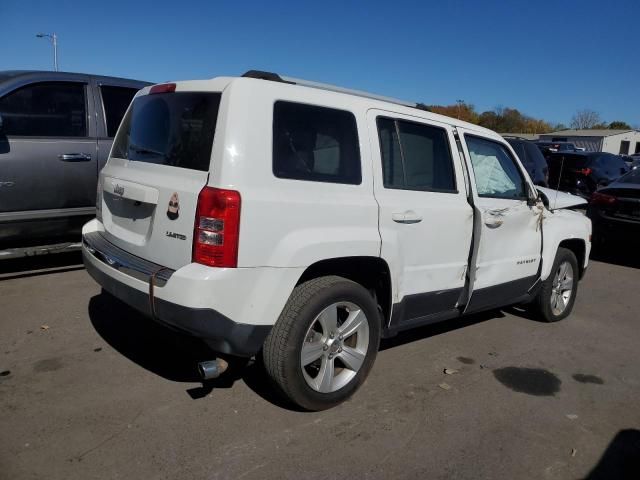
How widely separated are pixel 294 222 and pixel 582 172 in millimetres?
12742

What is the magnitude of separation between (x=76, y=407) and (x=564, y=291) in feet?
14.9

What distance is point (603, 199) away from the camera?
8398 millimetres

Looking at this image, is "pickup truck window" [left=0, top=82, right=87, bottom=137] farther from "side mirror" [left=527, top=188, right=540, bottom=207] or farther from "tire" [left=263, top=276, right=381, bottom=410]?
"side mirror" [left=527, top=188, right=540, bottom=207]

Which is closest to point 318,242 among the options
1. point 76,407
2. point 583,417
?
point 76,407

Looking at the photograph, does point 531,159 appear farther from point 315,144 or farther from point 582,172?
point 315,144

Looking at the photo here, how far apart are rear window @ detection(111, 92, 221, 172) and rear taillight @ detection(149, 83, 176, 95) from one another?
0.08 feet

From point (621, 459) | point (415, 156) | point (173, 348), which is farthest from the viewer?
point (173, 348)

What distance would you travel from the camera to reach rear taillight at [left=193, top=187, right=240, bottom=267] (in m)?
2.68

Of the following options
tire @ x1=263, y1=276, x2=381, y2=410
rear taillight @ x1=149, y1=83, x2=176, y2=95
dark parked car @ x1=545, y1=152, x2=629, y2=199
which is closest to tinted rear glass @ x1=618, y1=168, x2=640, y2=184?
dark parked car @ x1=545, y1=152, x2=629, y2=199

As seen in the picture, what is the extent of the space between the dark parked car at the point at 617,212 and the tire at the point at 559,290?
3095mm

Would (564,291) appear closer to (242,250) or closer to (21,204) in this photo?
(242,250)

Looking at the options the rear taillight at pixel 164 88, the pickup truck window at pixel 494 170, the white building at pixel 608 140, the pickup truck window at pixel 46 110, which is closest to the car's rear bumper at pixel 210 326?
the rear taillight at pixel 164 88

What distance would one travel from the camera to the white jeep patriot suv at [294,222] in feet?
9.04

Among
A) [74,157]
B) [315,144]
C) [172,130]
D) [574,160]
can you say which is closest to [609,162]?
[574,160]
